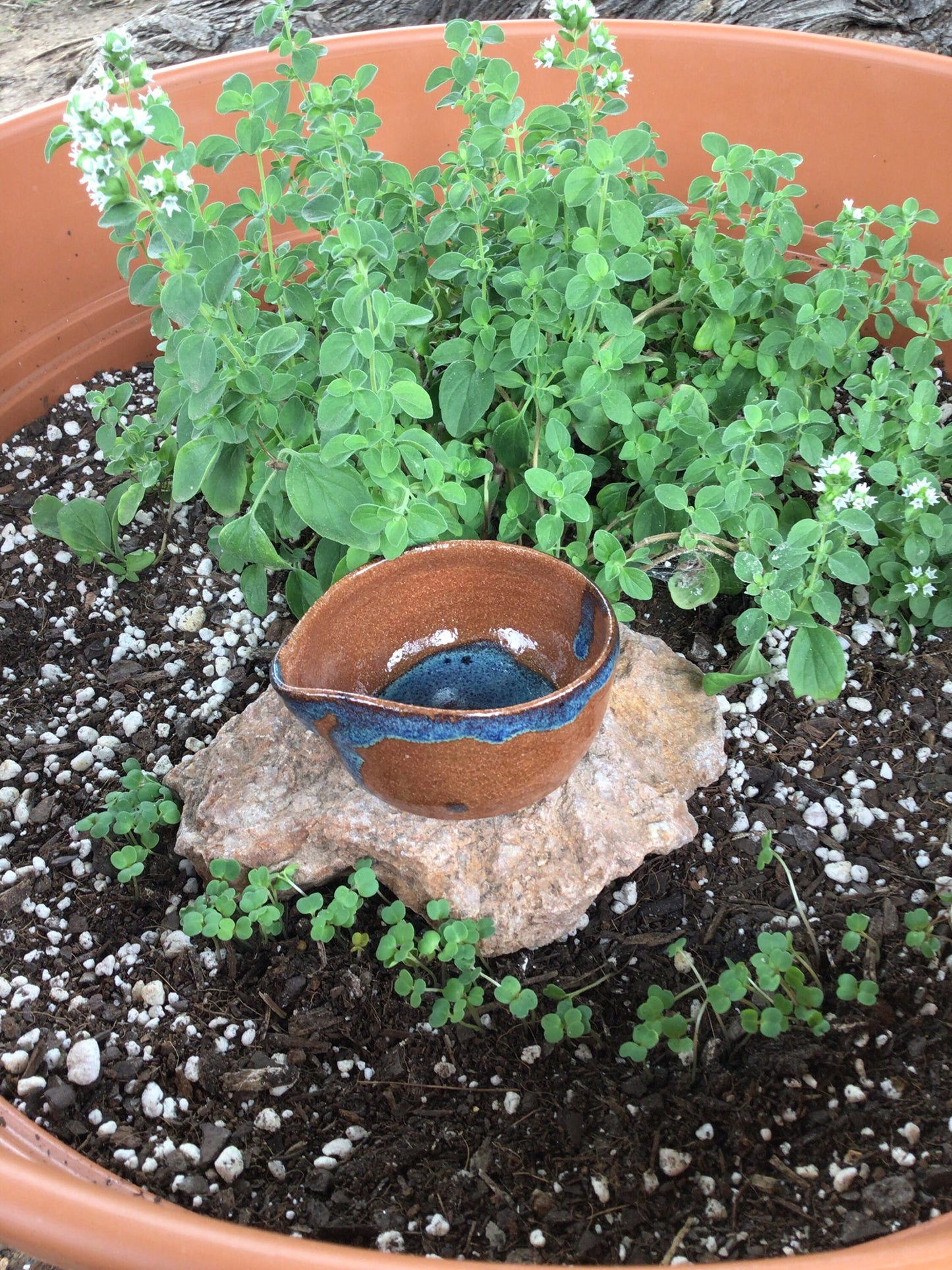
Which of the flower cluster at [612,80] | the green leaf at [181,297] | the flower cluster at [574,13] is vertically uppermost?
the flower cluster at [574,13]

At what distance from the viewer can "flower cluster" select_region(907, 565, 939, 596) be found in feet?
4.18

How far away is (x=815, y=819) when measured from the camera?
121 centimetres

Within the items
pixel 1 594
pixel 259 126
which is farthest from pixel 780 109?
pixel 1 594

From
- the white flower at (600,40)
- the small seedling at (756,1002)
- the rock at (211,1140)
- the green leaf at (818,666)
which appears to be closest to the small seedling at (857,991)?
the small seedling at (756,1002)

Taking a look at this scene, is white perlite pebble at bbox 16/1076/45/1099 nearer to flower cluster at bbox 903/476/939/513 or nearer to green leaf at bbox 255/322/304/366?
green leaf at bbox 255/322/304/366

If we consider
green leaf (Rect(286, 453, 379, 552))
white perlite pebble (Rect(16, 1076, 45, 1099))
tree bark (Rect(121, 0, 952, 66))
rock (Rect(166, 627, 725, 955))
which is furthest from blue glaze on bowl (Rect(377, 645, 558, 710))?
tree bark (Rect(121, 0, 952, 66))

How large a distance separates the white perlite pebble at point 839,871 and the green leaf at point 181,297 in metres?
0.92

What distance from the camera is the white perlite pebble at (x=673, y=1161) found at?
2.98 feet

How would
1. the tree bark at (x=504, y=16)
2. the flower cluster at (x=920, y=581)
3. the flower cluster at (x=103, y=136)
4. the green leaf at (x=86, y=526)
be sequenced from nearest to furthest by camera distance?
the flower cluster at (x=103, y=136) < the flower cluster at (x=920, y=581) < the green leaf at (x=86, y=526) < the tree bark at (x=504, y=16)

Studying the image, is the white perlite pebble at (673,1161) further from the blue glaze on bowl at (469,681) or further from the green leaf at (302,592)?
the green leaf at (302,592)

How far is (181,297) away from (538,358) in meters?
0.44

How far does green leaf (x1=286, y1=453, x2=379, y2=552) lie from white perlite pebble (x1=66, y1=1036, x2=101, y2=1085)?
1.95 ft

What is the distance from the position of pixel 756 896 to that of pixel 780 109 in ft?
4.21

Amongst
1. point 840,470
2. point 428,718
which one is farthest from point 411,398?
point 840,470
